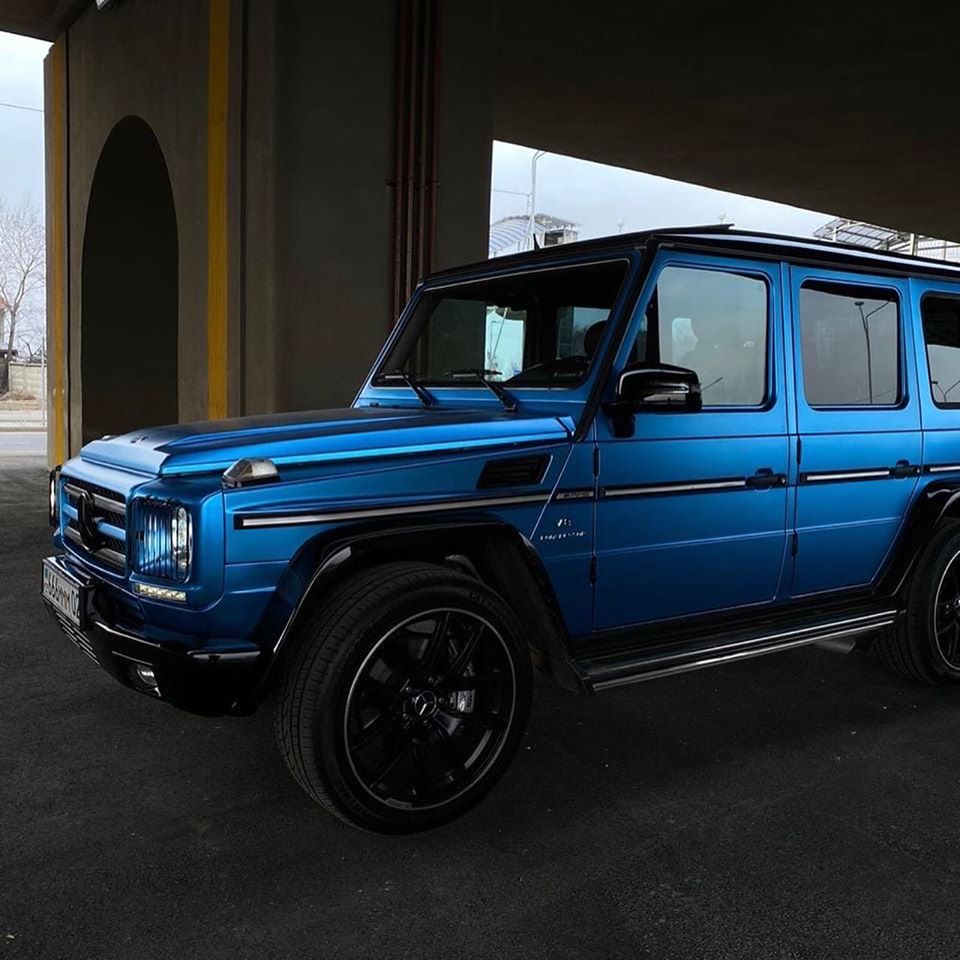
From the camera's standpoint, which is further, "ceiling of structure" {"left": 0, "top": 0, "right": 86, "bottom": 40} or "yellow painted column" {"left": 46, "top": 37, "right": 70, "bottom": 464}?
"yellow painted column" {"left": 46, "top": 37, "right": 70, "bottom": 464}

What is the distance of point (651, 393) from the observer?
3.11 meters

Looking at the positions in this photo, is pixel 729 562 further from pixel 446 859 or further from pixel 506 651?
pixel 446 859

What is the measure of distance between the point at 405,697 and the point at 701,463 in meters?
1.42

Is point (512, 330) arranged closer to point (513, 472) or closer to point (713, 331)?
point (713, 331)

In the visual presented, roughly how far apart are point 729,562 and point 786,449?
0.52m

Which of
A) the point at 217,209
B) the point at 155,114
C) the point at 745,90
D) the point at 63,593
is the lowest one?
the point at 63,593

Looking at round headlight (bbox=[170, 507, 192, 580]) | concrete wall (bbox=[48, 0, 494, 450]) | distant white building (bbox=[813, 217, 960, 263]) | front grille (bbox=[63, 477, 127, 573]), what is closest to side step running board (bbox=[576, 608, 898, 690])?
round headlight (bbox=[170, 507, 192, 580])

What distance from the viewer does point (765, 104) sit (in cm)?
1205

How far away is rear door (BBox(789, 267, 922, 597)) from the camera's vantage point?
3760mm

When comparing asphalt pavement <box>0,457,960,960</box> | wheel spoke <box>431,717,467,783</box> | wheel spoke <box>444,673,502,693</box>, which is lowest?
asphalt pavement <box>0,457,960,960</box>

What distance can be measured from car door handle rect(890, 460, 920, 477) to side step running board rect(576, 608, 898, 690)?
672 millimetres

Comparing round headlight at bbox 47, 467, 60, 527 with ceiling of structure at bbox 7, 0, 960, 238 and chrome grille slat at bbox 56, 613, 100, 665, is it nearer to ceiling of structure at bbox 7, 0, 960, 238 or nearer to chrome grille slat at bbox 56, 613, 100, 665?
chrome grille slat at bbox 56, 613, 100, 665

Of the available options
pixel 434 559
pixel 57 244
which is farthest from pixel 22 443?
pixel 434 559

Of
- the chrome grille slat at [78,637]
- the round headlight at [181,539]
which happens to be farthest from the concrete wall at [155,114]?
the round headlight at [181,539]
